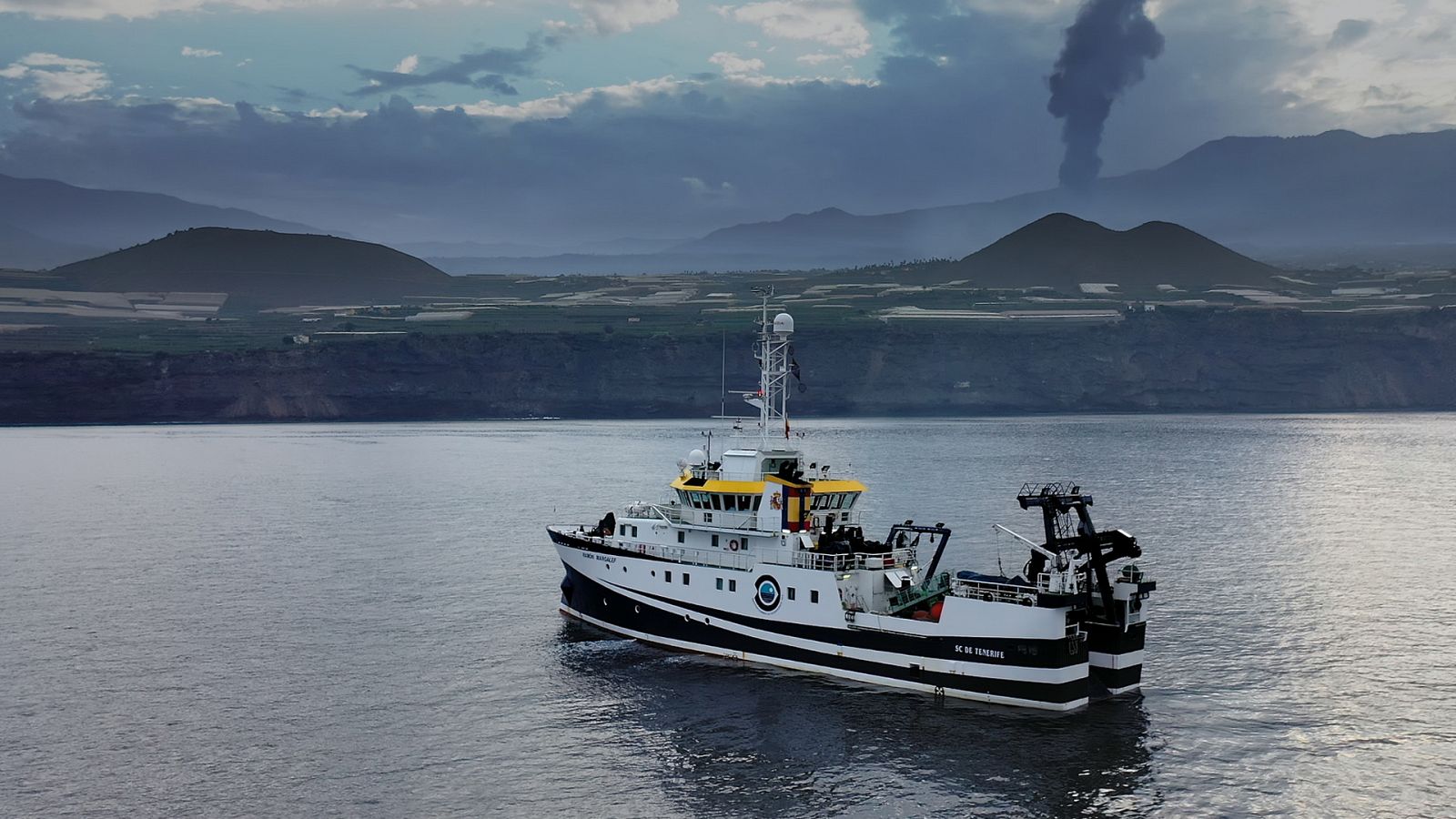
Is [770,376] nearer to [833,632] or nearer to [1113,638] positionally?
[833,632]

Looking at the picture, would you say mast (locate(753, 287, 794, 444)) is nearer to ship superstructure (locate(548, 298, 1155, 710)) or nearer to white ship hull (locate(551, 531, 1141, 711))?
ship superstructure (locate(548, 298, 1155, 710))

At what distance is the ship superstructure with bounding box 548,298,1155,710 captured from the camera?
3600 centimetres

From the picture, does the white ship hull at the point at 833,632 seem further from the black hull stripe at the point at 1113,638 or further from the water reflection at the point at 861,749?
the water reflection at the point at 861,749

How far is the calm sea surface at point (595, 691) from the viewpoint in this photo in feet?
102

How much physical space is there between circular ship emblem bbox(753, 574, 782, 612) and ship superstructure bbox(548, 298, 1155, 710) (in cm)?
5

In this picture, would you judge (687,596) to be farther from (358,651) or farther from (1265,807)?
(1265,807)

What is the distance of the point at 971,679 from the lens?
3650 cm

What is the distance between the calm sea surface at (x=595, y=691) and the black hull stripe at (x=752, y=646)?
2.39ft

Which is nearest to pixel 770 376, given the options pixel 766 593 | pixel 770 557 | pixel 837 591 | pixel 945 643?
pixel 770 557

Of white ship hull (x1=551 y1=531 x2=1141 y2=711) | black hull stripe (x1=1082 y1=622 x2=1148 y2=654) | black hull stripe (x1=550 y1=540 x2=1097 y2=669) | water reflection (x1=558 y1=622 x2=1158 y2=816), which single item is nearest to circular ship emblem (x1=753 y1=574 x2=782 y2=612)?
white ship hull (x1=551 y1=531 x2=1141 y2=711)

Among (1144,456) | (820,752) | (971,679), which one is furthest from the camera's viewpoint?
(1144,456)

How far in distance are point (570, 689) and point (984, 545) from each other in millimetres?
31456

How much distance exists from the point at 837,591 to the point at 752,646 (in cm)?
449

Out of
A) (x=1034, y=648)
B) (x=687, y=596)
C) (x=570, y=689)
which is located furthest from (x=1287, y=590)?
(x=570, y=689)
